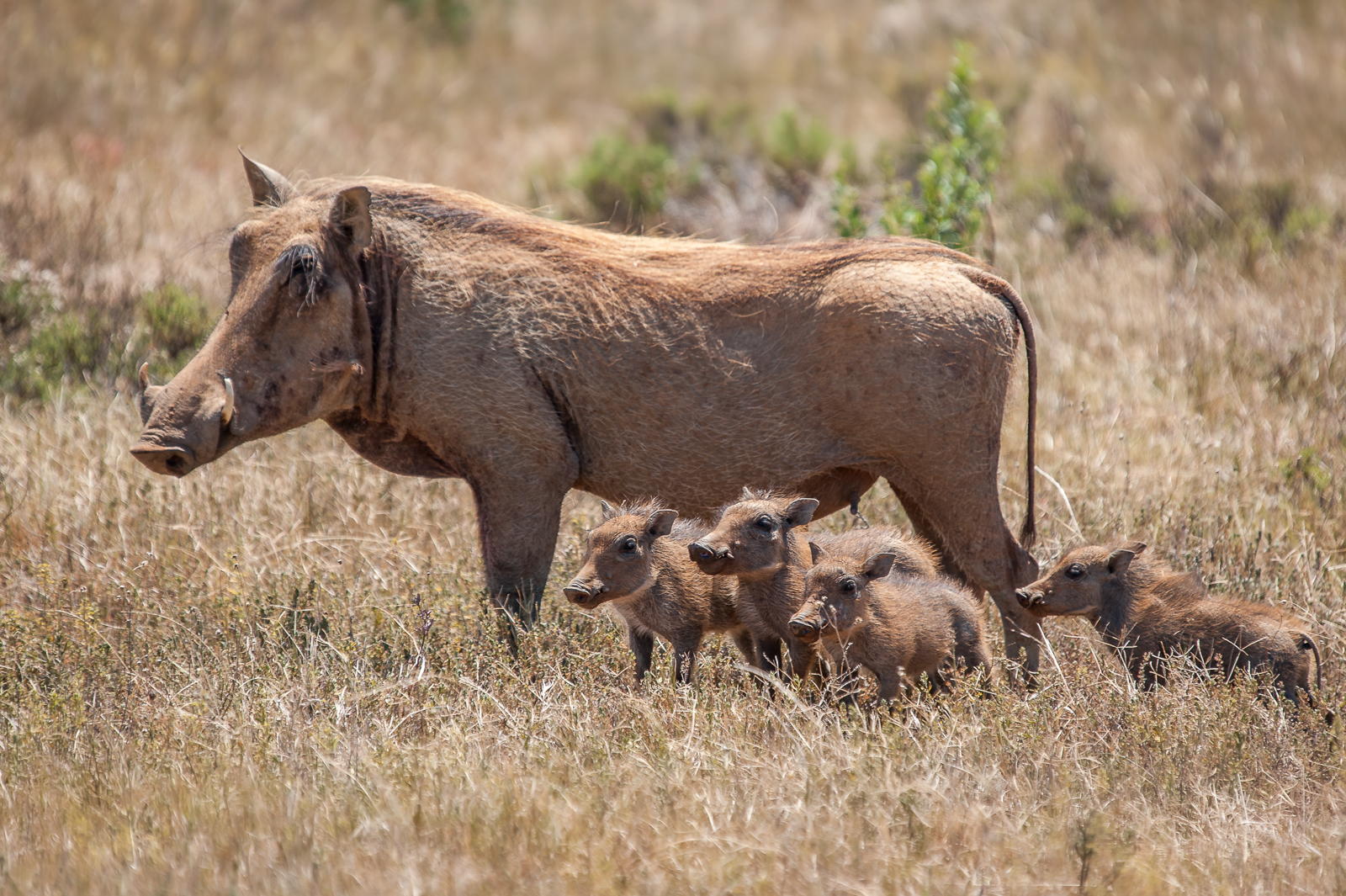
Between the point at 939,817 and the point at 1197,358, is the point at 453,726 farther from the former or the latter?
the point at 1197,358

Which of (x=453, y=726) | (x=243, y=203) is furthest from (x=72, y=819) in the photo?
(x=243, y=203)

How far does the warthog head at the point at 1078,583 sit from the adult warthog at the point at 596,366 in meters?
0.30

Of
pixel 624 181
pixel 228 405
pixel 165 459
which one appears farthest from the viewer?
pixel 624 181

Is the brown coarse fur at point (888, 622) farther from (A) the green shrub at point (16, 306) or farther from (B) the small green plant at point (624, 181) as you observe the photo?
(B) the small green plant at point (624, 181)

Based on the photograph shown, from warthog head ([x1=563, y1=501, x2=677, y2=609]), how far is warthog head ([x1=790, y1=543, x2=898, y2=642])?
2.04 ft

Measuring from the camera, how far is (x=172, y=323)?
28.1 feet

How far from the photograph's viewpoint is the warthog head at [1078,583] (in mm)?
5266

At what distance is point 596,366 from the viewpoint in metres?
5.44

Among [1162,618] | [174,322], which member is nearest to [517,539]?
[1162,618]

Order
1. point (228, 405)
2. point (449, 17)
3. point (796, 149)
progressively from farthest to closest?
point (449, 17), point (796, 149), point (228, 405)

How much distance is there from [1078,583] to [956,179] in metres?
3.87

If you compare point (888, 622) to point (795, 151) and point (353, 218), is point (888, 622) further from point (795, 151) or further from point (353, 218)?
point (795, 151)

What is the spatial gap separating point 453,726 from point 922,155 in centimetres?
969

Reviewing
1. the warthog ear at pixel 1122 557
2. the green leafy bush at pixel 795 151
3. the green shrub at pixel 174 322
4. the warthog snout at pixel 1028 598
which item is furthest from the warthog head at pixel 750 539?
the green leafy bush at pixel 795 151
